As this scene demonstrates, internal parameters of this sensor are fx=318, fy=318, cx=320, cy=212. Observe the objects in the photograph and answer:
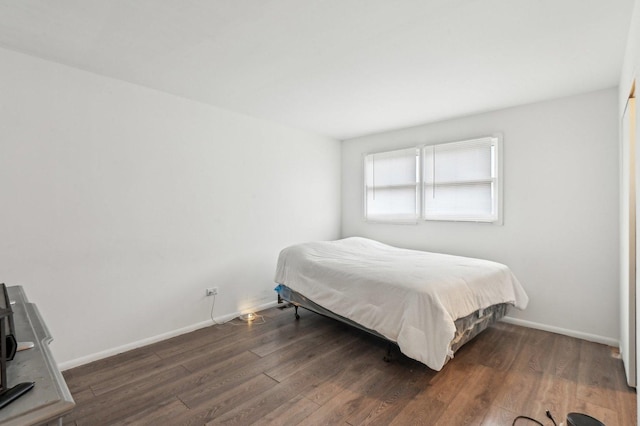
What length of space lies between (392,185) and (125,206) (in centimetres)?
321

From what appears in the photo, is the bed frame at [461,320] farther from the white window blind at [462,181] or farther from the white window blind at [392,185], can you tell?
the white window blind at [392,185]

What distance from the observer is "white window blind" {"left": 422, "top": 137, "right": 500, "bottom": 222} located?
3562mm

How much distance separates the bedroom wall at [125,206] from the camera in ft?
7.69

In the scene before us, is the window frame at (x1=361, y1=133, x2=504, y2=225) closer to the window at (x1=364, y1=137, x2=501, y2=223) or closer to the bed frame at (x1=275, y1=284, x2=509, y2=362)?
the window at (x1=364, y1=137, x2=501, y2=223)

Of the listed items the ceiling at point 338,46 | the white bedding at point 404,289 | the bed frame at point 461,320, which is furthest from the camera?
the bed frame at point 461,320

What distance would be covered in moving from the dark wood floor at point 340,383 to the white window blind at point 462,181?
138 cm

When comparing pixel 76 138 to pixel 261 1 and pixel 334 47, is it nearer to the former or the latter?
pixel 261 1

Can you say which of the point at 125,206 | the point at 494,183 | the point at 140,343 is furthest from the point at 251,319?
the point at 494,183

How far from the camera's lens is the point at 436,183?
3.99 m

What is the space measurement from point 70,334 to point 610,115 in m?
4.97

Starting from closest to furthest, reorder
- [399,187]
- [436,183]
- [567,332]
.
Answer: [567,332]
[436,183]
[399,187]

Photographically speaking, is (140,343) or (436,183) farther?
(436,183)

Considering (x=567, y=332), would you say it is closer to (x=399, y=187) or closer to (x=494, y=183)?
(x=494, y=183)

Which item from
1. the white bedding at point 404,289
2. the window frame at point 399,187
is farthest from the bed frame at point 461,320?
the window frame at point 399,187
